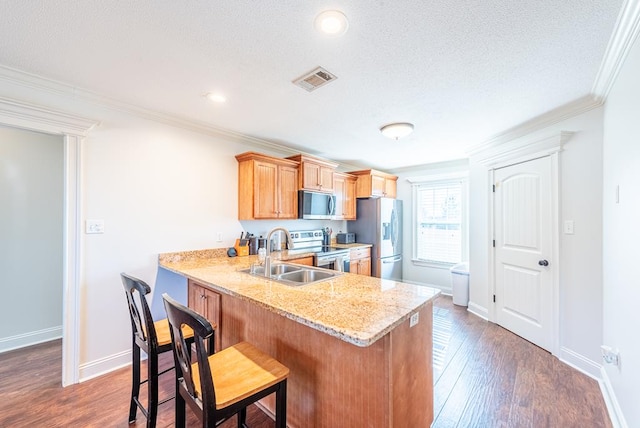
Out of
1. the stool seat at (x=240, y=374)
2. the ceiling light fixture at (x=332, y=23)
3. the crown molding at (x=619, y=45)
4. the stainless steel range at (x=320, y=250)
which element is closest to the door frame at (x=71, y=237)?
the stool seat at (x=240, y=374)

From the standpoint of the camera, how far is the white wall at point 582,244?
2.26 meters

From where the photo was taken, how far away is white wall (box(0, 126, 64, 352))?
2658 millimetres

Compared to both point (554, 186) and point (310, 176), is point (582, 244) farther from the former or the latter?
point (310, 176)

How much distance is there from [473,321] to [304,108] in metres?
3.27

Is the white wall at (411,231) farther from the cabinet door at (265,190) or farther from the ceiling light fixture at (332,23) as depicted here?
the ceiling light fixture at (332,23)

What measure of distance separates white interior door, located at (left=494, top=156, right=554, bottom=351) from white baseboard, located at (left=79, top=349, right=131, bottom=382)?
3.99 meters

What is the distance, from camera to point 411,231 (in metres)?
5.11

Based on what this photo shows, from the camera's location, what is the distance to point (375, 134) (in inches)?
127

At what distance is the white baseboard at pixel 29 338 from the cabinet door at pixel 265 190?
2.47 meters

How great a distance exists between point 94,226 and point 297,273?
69.0 inches

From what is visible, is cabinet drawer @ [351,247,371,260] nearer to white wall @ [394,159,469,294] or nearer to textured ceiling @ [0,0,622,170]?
white wall @ [394,159,469,294]

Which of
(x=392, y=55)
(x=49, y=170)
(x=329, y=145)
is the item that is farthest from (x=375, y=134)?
(x=49, y=170)

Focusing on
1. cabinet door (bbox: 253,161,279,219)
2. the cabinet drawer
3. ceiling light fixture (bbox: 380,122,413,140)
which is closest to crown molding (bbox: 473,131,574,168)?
ceiling light fixture (bbox: 380,122,413,140)

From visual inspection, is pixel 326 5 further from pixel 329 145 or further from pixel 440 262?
pixel 440 262
